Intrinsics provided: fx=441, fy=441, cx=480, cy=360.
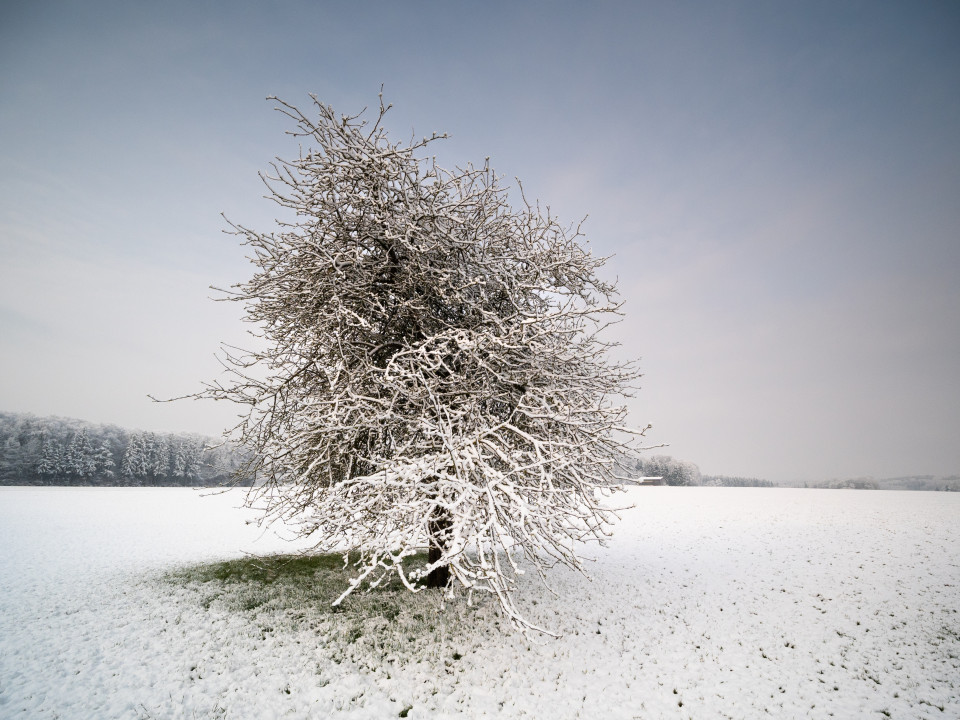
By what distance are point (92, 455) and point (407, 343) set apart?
62.7 metres

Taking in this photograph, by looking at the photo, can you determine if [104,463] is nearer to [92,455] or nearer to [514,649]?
[92,455]

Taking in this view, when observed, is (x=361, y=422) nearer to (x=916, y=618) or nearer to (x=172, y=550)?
(x=916, y=618)

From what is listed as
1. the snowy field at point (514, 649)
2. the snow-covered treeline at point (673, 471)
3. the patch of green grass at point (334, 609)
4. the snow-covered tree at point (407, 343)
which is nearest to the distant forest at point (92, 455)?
the patch of green grass at point (334, 609)

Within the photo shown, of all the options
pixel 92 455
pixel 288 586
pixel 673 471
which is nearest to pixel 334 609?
pixel 288 586

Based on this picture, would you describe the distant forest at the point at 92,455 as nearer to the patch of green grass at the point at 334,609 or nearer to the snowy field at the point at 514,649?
the patch of green grass at the point at 334,609

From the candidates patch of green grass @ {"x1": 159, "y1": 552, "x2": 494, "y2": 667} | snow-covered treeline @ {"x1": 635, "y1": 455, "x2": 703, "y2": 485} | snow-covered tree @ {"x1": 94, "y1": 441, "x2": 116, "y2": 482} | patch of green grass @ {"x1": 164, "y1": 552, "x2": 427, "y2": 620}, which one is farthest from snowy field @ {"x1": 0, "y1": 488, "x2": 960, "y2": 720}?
snow-covered treeline @ {"x1": 635, "y1": 455, "x2": 703, "y2": 485}

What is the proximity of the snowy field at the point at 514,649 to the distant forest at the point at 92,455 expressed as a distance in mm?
43684

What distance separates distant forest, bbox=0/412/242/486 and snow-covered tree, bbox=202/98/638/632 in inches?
1781

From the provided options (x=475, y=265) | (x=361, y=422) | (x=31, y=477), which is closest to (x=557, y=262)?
(x=475, y=265)

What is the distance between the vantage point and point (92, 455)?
50.5 metres

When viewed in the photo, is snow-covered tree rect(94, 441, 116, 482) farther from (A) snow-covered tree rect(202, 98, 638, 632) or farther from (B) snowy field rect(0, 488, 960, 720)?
(A) snow-covered tree rect(202, 98, 638, 632)

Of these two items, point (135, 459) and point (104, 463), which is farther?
point (135, 459)

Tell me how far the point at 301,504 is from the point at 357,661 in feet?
8.41

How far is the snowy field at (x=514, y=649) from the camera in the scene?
5719 millimetres
